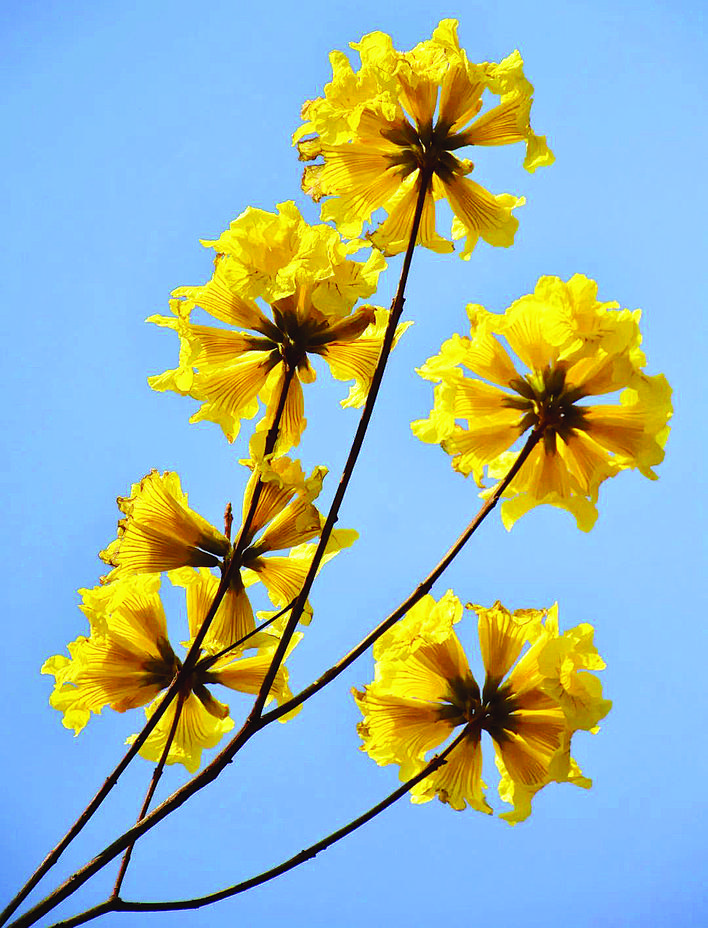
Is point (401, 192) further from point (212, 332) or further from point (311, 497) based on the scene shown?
point (311, 497)

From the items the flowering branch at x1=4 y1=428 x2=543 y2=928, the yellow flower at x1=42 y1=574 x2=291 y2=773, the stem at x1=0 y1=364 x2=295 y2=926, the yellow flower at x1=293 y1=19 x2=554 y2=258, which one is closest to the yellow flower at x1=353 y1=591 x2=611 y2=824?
the yellow flower at x1=42 y1=574 x2=291 y2=773

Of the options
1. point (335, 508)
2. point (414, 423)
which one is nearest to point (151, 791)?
point (335, 508)

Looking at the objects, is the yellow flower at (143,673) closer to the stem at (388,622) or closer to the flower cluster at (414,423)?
the flower cluster at (414,423)

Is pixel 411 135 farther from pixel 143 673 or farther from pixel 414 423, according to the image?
pixel 143 673

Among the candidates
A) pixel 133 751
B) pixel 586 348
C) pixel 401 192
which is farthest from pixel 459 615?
pixel 401 192

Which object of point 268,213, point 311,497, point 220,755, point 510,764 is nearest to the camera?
point 220,755

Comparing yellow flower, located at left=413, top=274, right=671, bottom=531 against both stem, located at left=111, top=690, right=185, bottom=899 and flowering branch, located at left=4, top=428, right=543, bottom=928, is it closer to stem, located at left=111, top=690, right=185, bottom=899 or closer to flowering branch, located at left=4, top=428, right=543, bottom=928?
flowering branch, located at left=4, top=428, right=543, bottom=928
